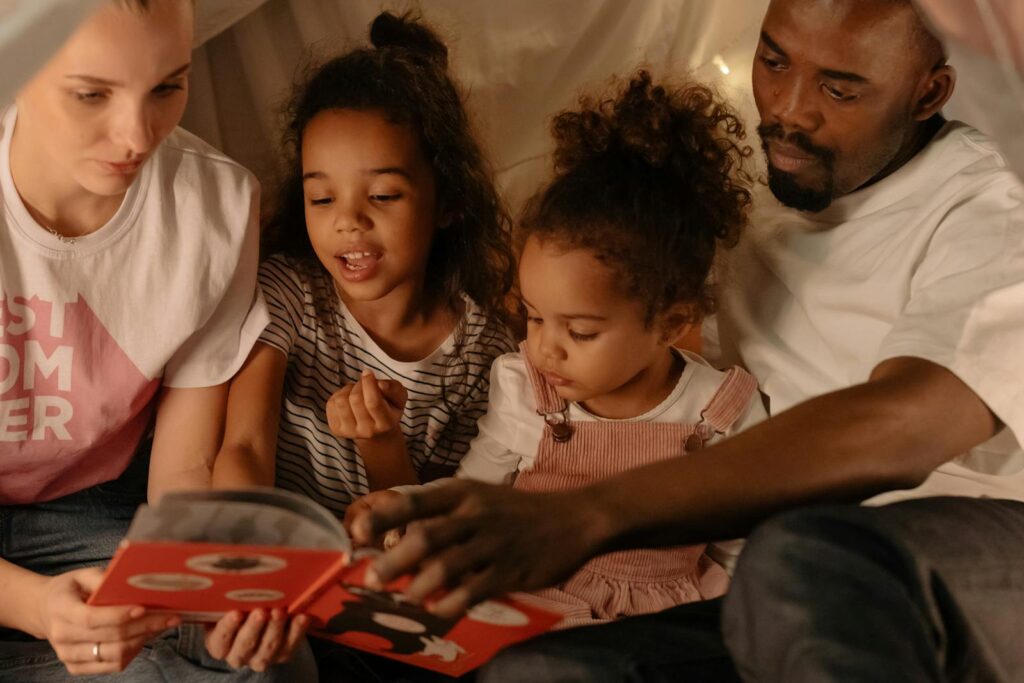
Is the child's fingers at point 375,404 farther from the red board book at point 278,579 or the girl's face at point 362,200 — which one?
the red board book at point 278,579

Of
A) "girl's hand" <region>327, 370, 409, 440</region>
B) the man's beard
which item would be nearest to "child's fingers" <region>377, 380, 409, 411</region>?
"girl's hand" <region>327, 370, 409, 440</region>

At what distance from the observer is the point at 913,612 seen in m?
0.75

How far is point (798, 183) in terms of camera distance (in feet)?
3.88

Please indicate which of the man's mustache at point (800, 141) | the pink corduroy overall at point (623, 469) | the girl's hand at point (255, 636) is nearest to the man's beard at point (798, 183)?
the man's mustache at point (800, 141)

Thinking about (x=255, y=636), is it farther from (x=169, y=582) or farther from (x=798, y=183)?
(x=798, y=183)

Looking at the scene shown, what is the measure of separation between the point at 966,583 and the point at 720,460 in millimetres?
182

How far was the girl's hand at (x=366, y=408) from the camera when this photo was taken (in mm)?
1166

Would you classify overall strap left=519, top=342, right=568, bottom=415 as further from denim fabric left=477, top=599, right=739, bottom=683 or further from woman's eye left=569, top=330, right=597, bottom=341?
denim fabric left=477, top=599, right=739, bottom=683

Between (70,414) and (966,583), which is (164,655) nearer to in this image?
(70,414)

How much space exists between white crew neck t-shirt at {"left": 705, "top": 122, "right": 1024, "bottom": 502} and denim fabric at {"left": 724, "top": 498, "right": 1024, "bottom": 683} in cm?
15

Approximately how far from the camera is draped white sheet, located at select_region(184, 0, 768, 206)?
57.1 inches

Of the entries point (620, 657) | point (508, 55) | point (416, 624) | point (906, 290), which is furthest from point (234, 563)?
point (508, 55)

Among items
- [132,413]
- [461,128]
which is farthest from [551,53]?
[132,413]

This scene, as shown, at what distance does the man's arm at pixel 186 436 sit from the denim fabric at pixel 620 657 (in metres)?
0.39
